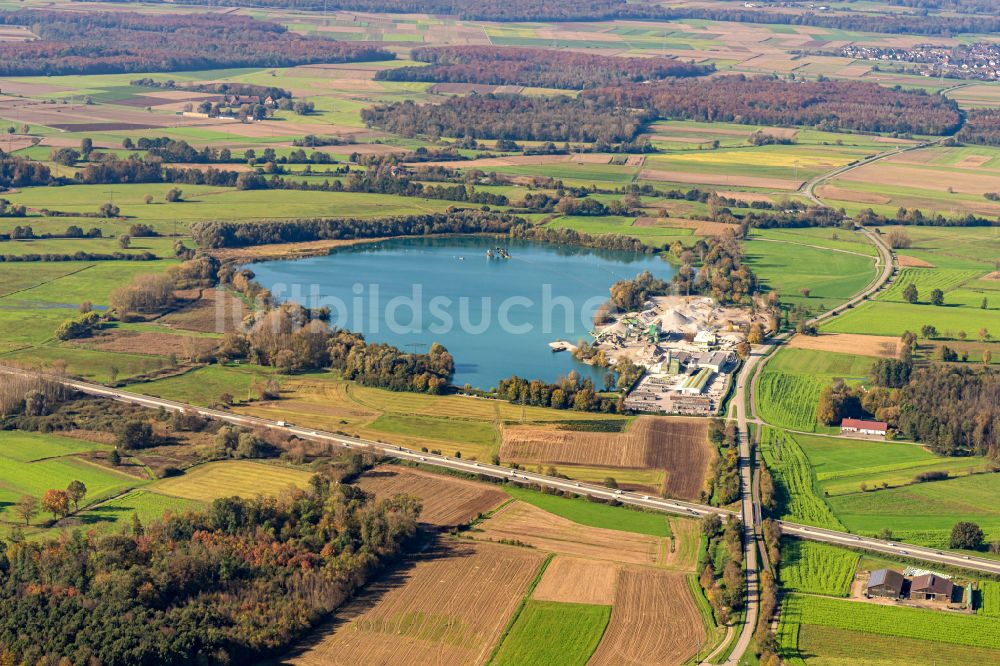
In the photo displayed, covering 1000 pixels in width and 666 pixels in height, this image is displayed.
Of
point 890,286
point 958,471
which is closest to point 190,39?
point 890,286

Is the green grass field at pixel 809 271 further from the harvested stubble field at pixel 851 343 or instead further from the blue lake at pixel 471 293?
the blue lake at pixel 471 293

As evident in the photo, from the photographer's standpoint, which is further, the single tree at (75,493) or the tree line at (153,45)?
the tree line at (153,45)

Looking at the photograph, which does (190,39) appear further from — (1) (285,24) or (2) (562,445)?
(2) (562,445)

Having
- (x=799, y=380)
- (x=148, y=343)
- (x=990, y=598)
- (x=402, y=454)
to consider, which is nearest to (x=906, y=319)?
(x=799, y=380)

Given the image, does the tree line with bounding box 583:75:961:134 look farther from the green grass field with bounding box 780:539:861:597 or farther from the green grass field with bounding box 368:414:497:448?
the green grass field with bounding box 780:539:861:597

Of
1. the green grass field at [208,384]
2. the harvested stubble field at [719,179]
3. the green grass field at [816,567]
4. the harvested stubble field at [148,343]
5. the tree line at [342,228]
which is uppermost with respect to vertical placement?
the harvested stubble field at [719,179]

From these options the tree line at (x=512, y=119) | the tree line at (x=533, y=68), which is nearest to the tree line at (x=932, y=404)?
the tree line at (x=512, y=119)
